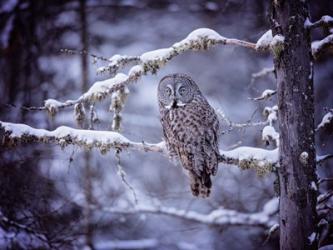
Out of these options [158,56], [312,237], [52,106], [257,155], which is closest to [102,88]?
[52,106]

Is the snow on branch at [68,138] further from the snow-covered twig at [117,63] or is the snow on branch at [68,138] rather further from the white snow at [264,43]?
the white snow at [264,43]

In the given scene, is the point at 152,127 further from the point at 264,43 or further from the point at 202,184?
the point at 264,43

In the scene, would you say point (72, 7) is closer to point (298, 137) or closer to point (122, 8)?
point (122, 8)

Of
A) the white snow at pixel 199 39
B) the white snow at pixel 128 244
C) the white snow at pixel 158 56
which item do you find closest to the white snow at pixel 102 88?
the white snow at pixel 158 56

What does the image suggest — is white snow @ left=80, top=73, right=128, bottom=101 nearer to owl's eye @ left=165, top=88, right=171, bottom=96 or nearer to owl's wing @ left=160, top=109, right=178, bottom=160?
owl's wing @ left=160, top=109, right=178, bottom=160

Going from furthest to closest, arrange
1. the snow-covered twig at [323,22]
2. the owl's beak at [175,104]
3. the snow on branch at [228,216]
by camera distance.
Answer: the snow on branch at [228,216], the owl's beak at [175,104], the snow-covered twig at [323,22]

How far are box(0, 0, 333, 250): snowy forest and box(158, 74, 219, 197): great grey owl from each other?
4.6 inches

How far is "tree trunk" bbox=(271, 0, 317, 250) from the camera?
3.68 m

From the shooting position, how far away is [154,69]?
375 cm

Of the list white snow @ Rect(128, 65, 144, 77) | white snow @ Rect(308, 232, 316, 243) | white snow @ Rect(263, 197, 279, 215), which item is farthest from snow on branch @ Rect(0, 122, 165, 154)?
white snow @ Rect(263, 197, 279, 215)

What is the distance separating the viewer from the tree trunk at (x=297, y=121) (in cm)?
368

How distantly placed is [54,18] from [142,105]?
2438 mm

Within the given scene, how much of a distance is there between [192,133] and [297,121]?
103 centimetres

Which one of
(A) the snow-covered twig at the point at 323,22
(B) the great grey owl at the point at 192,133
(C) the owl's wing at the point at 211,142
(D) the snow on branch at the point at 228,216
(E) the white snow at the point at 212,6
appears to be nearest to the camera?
(A) the snow-covered twig at the point at 323,22
